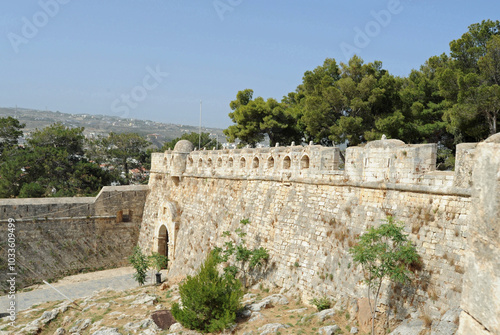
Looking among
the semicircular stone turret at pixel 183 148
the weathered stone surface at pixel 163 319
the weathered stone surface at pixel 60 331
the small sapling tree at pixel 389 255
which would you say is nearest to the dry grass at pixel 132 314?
the weathered stone surface at pixel 60 331

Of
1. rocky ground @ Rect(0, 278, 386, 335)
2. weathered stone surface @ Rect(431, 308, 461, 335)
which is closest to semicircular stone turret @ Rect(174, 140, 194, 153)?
rocky ground @ Rect(0, 278, 386, 335)

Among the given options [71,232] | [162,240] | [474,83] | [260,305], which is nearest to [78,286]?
[71,232]

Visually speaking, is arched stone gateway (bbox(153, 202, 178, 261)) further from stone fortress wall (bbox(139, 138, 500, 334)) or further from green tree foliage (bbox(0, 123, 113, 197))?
green tree foliage (bbox(0, 123, 113, 197))

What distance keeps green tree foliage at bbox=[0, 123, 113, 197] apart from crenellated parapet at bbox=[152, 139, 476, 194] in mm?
14117

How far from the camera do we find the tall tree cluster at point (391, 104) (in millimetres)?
17094

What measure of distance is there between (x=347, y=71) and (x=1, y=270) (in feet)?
72.6

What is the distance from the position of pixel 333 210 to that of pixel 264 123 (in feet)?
53.5

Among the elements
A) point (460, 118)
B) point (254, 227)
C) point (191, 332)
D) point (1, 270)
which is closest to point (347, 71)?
point (460, 118)

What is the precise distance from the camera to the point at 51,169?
29969 millimetres

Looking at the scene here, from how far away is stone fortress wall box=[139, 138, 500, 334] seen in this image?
26.2ft

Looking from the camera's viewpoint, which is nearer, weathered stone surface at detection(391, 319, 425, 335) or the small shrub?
weathered stone surface at detection(391, 319, 425, 335)

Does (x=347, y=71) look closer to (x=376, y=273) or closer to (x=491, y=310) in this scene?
(x=376, y=273)

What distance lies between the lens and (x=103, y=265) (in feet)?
69.4

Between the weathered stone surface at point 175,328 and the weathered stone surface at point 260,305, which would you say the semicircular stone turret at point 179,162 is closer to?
the weathered stone surface at point 175,328
